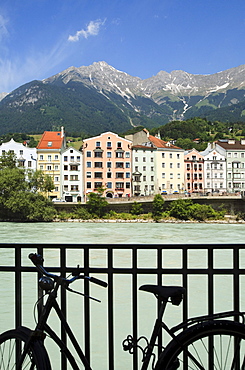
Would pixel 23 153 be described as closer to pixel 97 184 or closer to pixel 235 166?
pixel 97 184

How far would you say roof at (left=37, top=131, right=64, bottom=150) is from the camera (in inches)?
2623

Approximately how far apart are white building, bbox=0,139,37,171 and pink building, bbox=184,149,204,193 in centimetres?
2725

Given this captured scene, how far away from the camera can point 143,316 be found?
47.8 ft

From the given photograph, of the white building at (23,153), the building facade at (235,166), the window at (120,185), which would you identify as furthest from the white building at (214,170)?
the white building at (23,153)

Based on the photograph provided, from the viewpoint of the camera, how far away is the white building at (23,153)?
65500 millimetres

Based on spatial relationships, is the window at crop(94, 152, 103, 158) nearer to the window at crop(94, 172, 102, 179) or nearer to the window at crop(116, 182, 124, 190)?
the window at crop(94, 172, 102, 179)

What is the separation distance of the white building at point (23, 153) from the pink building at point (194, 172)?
2725cm

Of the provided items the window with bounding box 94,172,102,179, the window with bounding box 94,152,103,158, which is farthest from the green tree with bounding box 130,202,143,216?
the window with bounding box 94,152,103,158

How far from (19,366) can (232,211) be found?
2282 inches

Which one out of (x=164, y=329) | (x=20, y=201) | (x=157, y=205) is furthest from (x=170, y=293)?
(x=157, y=205)

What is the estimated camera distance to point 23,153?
65938mm

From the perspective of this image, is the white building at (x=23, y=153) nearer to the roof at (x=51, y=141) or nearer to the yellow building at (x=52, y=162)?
the yellow building at (x=52, y=162)

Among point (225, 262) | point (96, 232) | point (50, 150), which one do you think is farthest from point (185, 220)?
point (225, 262)

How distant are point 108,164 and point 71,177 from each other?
21.6ft
